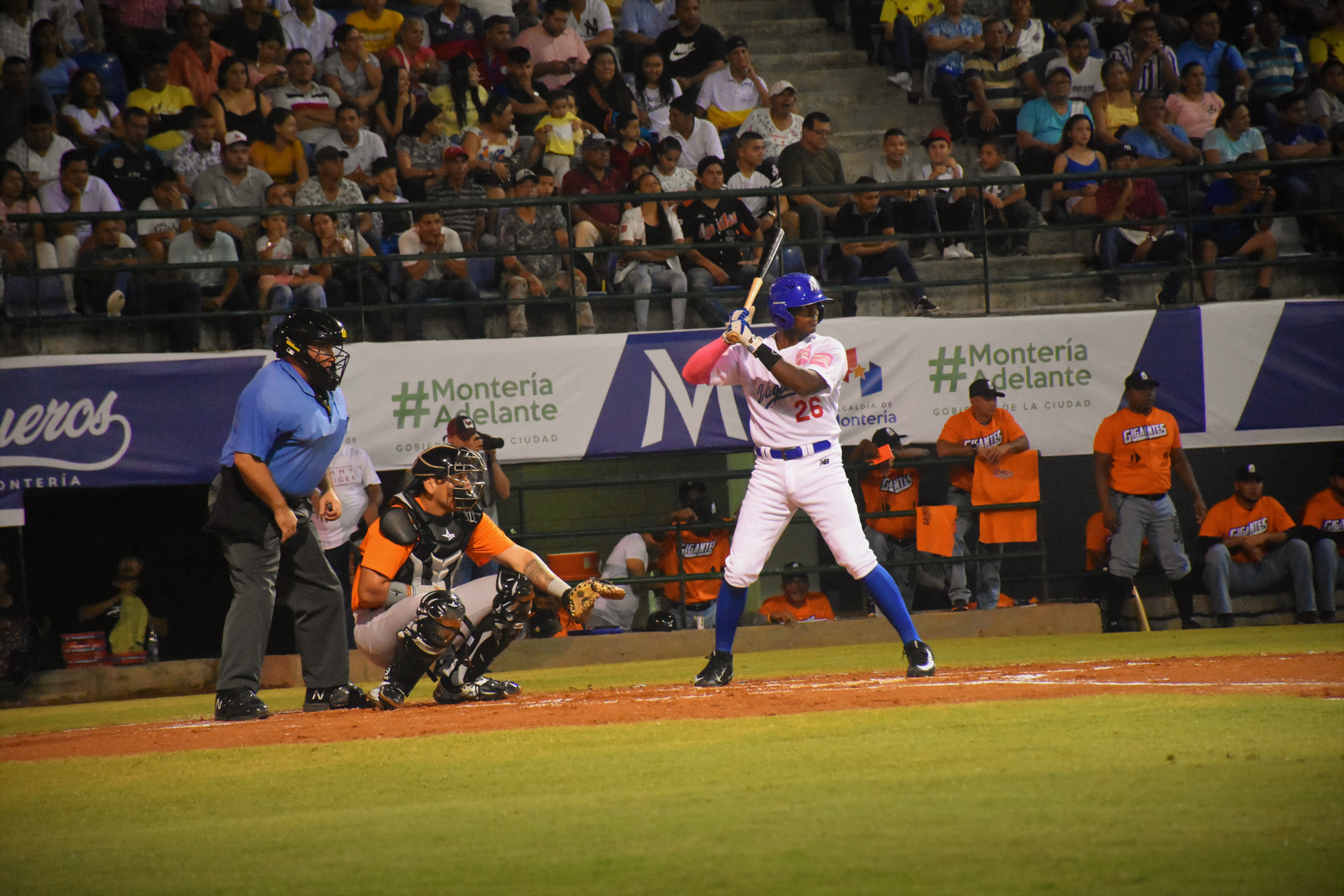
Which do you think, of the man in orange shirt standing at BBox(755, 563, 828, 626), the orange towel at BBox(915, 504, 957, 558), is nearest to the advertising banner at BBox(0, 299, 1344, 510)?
the orange towel at BBox(915, 504, 957, 558)

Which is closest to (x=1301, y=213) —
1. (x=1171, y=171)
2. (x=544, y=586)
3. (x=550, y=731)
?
(x=1171, y=171)

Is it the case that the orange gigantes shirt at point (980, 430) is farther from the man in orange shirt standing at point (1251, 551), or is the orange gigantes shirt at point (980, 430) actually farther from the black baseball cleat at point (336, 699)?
the black baseball cleat at point (336, 699)

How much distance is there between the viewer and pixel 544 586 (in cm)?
745

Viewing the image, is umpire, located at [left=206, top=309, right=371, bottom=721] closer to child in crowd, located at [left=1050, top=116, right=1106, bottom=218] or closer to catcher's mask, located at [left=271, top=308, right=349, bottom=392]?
catcher's mask, located at [left=271, top=308, right=349, bottom=392]

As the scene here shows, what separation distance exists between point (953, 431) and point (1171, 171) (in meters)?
3.07

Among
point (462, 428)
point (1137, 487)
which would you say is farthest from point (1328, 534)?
point (462, 428)

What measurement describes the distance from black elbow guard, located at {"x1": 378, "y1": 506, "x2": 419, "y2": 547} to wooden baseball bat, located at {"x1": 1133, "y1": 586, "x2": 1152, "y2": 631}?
6550 mm

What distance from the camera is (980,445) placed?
11.4 m

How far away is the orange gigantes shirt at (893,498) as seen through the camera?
455 inches

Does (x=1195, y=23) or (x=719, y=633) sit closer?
(x=719, y=633)

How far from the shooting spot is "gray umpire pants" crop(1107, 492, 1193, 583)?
1134 cm

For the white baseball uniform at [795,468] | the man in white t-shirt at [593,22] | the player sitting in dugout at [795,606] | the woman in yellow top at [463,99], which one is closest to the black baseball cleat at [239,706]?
the white baseball uniform at [795,468]

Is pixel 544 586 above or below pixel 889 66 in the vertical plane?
below

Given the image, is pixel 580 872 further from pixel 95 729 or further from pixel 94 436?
pixel 94 436
